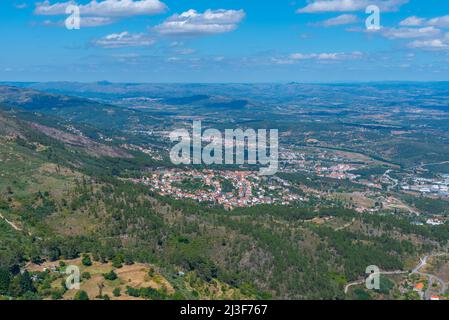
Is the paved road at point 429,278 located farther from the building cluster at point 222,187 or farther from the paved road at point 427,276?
the building cluster at point 222,187

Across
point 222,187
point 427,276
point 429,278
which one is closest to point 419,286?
point 429,278

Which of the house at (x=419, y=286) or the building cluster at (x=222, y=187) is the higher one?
the building cluster at (x=222, y=187)

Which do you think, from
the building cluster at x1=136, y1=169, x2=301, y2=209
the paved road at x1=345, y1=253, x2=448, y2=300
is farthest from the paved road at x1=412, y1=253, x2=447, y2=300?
the building cluster at x1=136, y1=169, x2=301, y2=209

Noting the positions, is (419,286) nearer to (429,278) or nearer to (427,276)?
Answer: (429,278)

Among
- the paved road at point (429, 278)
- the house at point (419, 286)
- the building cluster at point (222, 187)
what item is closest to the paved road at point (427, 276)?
the paved road at point (429, 278)

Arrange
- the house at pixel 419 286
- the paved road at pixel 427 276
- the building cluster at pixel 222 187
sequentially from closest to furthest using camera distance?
the paved road at pixel 427 276 → the house at pixel 419 286 → the building cluster at pixel 222 187

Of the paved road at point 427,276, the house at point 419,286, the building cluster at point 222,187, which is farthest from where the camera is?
the building cluster at point 222,187

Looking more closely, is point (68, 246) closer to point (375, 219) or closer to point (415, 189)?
point (375, 219)
